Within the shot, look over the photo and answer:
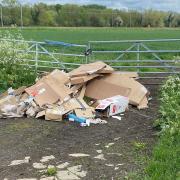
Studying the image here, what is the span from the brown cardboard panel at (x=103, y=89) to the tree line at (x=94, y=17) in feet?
239

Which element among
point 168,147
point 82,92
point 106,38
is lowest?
point 106,38

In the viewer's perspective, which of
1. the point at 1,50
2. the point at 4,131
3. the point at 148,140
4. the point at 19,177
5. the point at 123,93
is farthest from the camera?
the point at 1,50

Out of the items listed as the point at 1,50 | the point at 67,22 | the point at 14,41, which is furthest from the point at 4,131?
the point at 67,22

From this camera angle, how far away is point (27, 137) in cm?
734

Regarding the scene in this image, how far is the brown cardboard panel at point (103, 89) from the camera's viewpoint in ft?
32.9

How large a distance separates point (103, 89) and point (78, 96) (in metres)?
0.69

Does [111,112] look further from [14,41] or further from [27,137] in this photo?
[14,41]

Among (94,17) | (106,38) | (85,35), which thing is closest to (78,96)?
(106,38)

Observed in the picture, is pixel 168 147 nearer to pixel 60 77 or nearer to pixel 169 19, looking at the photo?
pixel 60 77

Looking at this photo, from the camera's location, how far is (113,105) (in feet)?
29.7

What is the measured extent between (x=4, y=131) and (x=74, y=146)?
167 centimetres

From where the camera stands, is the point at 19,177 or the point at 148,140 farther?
the point at 148,140

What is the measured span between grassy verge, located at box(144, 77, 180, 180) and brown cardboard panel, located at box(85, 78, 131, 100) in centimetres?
135

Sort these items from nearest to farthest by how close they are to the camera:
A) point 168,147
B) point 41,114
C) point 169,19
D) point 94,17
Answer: point 168,147 → point 41,114 → point 94,17 → point 169,19
